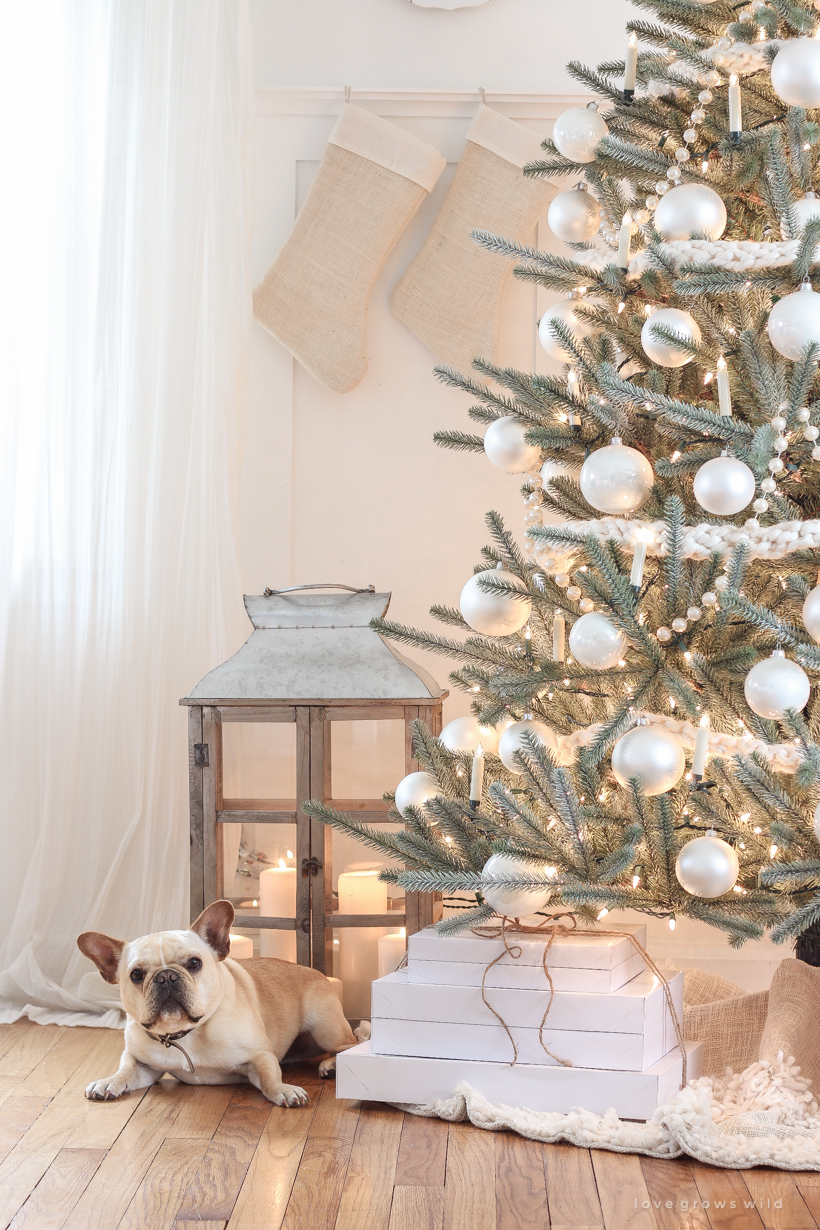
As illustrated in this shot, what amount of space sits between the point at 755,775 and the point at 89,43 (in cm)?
179

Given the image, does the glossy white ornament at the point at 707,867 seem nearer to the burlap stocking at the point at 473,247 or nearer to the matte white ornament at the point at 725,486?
the matte white ornament at the point at 725,486

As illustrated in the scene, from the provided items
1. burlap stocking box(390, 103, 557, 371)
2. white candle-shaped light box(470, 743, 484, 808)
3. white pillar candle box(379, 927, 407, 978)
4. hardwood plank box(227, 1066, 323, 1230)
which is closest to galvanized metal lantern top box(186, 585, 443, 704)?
white candle-shaped light box(470, 743, 484, 808)

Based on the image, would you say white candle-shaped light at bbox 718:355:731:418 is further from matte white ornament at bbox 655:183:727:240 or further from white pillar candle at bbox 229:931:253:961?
white pillar candle at bbox 229:931:253:961

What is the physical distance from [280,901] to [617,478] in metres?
0.90

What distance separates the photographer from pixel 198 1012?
1.52 meters

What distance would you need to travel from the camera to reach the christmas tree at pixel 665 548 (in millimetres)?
1358

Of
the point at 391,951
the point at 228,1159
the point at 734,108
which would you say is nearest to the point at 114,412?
the point at 391,951

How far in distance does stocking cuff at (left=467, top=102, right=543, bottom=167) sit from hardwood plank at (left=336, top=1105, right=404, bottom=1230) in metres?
1.76

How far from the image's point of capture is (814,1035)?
1.52m

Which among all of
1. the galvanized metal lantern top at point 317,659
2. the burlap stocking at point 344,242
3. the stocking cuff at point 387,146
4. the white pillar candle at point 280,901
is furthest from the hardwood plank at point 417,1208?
the stocking cuff at point 387,146

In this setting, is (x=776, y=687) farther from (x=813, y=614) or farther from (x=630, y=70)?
(x=630, y=70)

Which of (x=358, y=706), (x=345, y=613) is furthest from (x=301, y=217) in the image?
(x=358, y=706)

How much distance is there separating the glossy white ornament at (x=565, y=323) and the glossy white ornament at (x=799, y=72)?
38 centimetres

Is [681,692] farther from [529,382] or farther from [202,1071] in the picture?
[202,1071]
